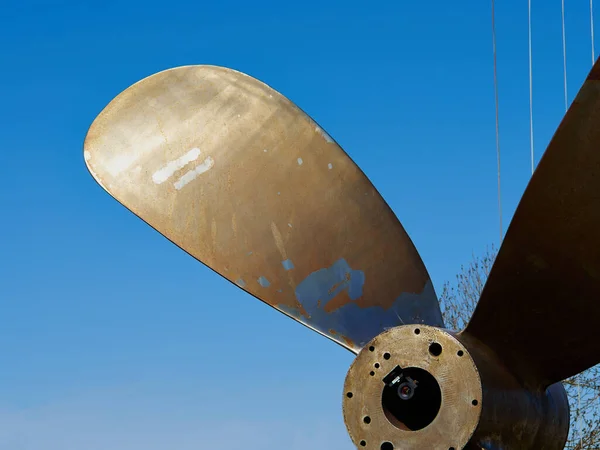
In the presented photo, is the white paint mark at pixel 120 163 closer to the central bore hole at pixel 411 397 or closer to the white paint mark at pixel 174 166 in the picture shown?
the white paint mark at pixel 174 166

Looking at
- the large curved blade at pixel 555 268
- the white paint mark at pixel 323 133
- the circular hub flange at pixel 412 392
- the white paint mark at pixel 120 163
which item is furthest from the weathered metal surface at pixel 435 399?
the white paint mark at pixel 120 163

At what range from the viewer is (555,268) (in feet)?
13.8

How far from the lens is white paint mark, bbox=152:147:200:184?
516cm

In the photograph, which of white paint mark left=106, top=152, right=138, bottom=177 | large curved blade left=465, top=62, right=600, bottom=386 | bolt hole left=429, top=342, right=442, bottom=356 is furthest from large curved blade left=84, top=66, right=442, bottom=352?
bolt hole left=429, top=342, right=442, bottom=356

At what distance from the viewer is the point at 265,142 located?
5258mm

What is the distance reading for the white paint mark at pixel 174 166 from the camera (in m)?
5.16

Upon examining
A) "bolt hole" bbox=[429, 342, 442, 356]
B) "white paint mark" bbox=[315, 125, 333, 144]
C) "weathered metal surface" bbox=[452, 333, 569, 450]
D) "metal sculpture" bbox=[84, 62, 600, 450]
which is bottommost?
"weathered metal surface" bbox=[452, 333, 569, 450]

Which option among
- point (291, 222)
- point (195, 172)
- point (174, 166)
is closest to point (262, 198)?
point (291, 222)

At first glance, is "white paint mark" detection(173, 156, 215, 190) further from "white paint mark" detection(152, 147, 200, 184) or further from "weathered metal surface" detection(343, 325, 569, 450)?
"weathered metal surface" detection(343, 325, 569, 450)

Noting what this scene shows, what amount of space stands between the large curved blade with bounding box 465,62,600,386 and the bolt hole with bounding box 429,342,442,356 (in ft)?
0.98

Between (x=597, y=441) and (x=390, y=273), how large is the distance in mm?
11165

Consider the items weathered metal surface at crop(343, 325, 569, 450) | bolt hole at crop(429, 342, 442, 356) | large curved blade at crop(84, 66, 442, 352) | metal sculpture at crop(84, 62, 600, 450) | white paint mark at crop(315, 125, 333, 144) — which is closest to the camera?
weathered metal surface at crop(343, 325, 569, 450)

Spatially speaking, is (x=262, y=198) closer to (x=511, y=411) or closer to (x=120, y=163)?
(x=120, y=163)

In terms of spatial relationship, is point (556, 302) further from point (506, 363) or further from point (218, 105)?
point (218, 105)
